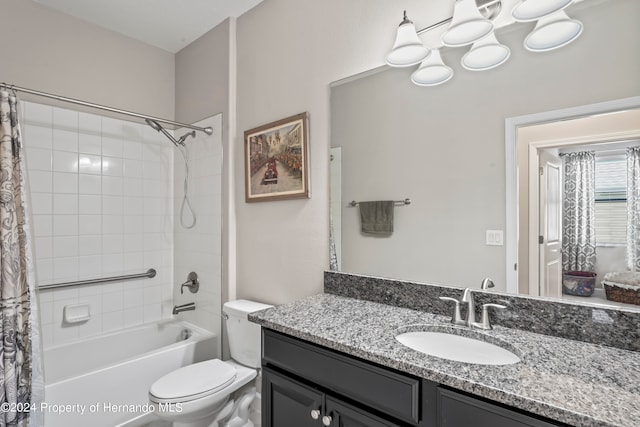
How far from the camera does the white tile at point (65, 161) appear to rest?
7.29 ft

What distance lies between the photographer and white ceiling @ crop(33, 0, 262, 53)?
6.98 ft

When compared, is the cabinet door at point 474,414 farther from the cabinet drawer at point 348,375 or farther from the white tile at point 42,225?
the white tile at point 42,225

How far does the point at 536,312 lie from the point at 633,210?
1.40ft

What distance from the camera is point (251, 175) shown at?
7.02 ft

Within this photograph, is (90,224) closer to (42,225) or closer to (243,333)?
(42,225)

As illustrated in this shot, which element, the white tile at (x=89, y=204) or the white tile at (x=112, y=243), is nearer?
the white tile at (x=89, y=204)

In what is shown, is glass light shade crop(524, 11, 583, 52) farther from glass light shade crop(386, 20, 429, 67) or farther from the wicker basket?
the wicker basket

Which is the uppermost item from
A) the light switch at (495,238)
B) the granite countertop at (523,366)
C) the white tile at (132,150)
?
Answer: the white tile at (132,150)

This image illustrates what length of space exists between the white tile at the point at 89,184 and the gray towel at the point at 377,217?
1.96 metres

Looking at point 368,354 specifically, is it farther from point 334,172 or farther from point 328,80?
point 328,80

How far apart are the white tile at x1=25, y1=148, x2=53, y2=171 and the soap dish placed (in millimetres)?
933

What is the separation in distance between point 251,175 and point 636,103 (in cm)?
180

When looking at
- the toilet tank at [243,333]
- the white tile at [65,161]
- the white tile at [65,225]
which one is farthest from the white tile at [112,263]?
the toilet tank at [243,333]

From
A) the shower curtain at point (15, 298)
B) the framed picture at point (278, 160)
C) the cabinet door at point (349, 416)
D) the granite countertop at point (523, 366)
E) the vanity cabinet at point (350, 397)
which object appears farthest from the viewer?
the framed picture at point (278, 160)
